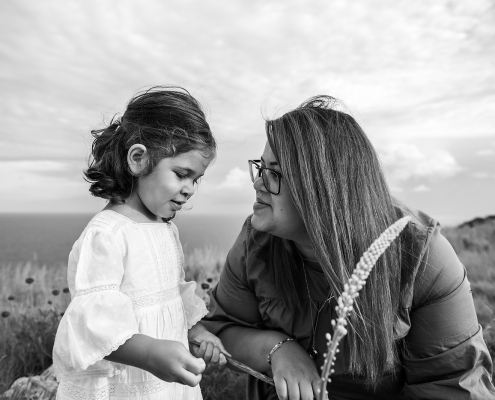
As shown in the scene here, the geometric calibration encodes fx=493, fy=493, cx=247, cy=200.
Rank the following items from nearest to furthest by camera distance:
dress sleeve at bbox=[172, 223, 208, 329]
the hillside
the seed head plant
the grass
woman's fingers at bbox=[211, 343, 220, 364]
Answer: the seed head plant, woman's fingers at bbox=[211, 343, 220, 364], dress sleeve at bbox=[172, 223, 208, 329], the grass, the hillside

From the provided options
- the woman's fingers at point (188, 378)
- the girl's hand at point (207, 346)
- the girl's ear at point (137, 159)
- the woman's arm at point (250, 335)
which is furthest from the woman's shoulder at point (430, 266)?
the girl's ear at point (137, 159)

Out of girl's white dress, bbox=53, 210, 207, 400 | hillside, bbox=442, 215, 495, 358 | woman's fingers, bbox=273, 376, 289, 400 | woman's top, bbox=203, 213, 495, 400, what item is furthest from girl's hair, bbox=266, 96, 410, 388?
hillside, bbox=442, 215, 495, 358

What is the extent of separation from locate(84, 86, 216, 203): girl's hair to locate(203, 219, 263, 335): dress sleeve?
616 millimetres

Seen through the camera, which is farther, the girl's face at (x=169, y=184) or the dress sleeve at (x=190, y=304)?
the dress sleeve at (x=190, y=304)

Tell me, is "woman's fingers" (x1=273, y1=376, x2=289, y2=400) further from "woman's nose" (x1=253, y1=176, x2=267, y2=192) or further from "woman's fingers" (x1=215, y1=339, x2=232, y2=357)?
"woman's nose" (x1=253, y1=176, x2=267, y2=192)

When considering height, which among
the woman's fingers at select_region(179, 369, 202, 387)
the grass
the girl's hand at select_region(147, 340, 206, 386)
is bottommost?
the grass

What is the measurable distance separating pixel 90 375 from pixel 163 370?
60 cm

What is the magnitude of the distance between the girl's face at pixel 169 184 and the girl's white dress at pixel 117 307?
0.14m

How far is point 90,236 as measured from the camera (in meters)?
2.48

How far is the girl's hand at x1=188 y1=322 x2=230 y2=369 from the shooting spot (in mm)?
2682

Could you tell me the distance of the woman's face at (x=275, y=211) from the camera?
2488mm

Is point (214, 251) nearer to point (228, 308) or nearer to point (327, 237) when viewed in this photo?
point (228, 308)

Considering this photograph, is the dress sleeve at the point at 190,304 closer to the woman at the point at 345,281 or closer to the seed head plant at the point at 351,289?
the woman at the point at 345,281

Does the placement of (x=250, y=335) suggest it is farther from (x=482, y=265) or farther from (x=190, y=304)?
(x=482, y=265)
